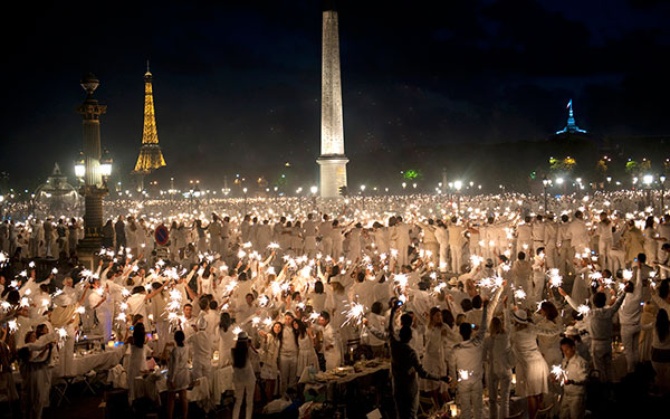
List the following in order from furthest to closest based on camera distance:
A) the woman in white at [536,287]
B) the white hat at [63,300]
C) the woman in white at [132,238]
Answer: the woman in white at [132,238]
the woman in white at [536,287]
the white hat at [63,300]

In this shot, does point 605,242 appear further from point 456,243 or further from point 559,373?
point 559,373

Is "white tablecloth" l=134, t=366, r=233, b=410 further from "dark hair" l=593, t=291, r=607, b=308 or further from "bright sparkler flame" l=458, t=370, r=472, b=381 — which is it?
"dark hair" l=593, t=291, r=607, b=308

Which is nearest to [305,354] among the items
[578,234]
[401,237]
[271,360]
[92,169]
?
[271,360]

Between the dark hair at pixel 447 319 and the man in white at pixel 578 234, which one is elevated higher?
the man in white at pixel 578 234

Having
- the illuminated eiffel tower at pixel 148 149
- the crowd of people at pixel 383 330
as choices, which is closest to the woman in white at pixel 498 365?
the crowd of people at pixel 383 330

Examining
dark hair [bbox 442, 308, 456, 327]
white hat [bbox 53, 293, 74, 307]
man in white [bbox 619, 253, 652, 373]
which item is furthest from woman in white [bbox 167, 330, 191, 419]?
man in white [bbox 619, 253, 652, 373]

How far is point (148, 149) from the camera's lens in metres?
134

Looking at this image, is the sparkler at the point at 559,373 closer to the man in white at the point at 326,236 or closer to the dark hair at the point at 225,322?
the dark hair at the point at 225,322

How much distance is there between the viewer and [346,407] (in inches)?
351

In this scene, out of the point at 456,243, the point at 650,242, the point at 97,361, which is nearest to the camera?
the point at 97,361

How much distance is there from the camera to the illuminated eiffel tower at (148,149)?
13312 cm

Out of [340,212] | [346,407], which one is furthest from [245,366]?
[340,212]

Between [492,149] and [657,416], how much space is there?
127 meters

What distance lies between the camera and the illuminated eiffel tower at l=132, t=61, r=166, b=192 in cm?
13312
